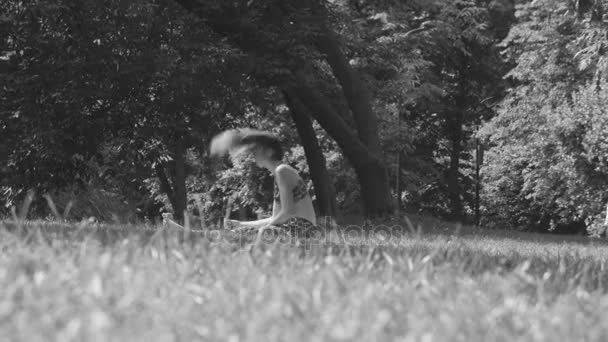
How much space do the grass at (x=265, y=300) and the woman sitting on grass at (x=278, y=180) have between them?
400 centimetres

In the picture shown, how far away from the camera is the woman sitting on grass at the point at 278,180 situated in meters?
8.46

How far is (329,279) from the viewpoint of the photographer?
3559 mm

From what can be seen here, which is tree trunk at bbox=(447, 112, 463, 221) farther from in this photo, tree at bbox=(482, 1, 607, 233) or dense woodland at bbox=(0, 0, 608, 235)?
dense woodland at bbox=(0, 0, 608, 235)

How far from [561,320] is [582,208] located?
1470 inches

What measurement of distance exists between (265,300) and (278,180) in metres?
5.40

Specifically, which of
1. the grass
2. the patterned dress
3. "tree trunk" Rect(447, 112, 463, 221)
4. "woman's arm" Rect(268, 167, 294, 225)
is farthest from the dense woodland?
"tree trunk" Rect(447, 112, 463, 221)

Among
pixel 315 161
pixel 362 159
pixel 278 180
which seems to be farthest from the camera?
pixel 315 161

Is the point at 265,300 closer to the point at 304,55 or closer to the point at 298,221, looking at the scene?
the point at 298,221

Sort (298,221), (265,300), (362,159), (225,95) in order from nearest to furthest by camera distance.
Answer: (265,300) → (298,221) → (225,95) → (362,159)

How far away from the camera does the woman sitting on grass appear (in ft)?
27.8

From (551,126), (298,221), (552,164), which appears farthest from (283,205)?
(552,164)

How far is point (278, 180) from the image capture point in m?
8.59

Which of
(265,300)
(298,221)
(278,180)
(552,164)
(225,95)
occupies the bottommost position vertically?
(265,300)

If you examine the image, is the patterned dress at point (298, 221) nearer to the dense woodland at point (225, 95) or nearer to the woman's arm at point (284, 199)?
the woman's arm at point (284, 199)
